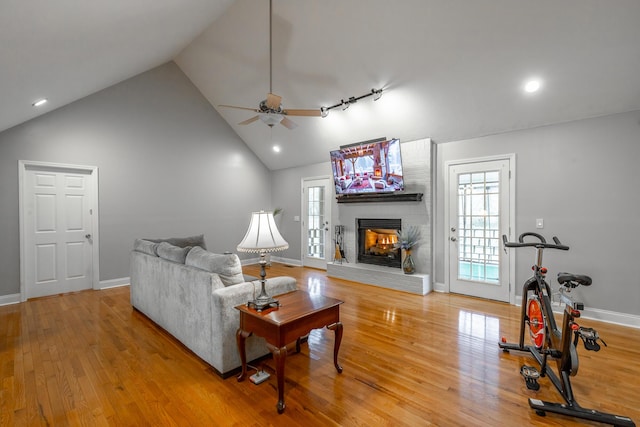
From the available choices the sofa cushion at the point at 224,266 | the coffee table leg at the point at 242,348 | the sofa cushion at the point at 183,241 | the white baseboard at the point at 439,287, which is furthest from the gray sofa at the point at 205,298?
the white baseboard at the point at 439,287

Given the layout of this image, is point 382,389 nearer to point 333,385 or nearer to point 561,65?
point 333,385

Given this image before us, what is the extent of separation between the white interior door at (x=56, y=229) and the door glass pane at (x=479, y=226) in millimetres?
6200

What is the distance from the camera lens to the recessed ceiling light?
3464 mm

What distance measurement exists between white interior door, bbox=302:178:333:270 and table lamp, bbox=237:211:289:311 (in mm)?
4252

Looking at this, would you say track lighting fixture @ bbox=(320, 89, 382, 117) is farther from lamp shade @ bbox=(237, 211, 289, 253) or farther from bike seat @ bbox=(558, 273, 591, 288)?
bike seat @ bbox=(558, 273, 591, 288)

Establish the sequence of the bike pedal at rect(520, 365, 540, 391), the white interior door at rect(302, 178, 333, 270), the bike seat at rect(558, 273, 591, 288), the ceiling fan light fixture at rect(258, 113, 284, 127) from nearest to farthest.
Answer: the bike seat at rect(558, 273, 591, 288) → the bike pedal at rect(520, 365, 540, 391) → the ceiling fan light fixture at rect(258, 113, 284, 127) → the white interior door at rect(302, 178, 333, 270)

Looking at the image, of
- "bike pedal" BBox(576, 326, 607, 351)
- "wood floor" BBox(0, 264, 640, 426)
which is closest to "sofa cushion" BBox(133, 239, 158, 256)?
"wood floor" BBox(0, 264, 640, 426)

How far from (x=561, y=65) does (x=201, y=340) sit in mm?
4647

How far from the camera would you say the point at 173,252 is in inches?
119

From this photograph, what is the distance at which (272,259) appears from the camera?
770 centimetres

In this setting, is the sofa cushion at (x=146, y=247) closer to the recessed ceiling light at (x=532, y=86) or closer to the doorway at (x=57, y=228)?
the doorway at (x=57, y=228)

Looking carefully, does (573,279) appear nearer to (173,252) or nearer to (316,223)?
(173,252)

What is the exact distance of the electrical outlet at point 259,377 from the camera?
7.33 feet

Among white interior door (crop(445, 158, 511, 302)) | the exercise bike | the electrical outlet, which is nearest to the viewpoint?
the exercise bike
